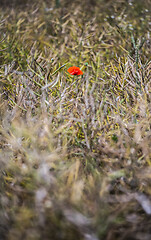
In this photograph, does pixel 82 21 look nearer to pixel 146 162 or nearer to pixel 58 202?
pixel 146 162

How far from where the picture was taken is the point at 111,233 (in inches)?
29.7

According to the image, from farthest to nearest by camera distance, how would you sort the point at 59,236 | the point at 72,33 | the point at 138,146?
1. the point at 72,33
2. the point at 138,146
3. the point at 59,236

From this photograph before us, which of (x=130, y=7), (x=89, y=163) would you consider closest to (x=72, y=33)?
(x=130, y=7)

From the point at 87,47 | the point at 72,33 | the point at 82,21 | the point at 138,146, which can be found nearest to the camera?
the point at 138,146

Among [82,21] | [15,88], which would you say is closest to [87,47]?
[82,21]

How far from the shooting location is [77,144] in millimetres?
1126

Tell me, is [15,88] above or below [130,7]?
below

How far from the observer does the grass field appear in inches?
29.6

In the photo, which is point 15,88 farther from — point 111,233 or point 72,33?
point 111,233

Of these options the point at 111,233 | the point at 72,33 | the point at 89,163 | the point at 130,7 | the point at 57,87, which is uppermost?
the point at 130,7

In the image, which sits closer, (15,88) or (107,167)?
(107,167)

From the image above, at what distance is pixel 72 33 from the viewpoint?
2100mm

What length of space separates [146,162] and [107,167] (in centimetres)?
17

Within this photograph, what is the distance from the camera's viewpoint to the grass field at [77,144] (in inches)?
29.6
